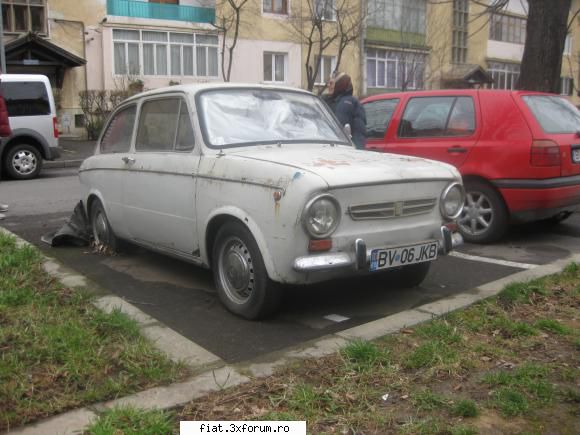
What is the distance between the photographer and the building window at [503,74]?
144 feet

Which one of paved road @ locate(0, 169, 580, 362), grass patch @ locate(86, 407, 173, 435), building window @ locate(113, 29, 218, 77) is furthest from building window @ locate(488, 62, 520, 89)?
grass patch @ locate(86, 407, 173, 435)

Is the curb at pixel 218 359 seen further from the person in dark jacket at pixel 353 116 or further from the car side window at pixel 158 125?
the person in dark jacket at pixel 353 116

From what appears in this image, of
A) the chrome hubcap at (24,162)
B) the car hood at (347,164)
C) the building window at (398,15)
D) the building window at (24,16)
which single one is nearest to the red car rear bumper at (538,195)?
the car hood at (347,164)

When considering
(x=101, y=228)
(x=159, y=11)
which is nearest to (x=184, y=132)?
(x=101, y=228)

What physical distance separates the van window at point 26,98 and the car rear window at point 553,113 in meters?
11.2

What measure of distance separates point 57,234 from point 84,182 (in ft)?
2.06

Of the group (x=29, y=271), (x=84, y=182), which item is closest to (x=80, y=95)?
(x=84, y=182)

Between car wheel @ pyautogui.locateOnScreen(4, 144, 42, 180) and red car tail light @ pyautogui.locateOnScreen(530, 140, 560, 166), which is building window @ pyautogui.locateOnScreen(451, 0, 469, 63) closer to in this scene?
car wheel @ pyautogui.locateOnScreen(4, 144, 42, 180)

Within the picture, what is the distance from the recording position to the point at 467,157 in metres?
7.22

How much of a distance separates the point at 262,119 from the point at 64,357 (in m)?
2.58

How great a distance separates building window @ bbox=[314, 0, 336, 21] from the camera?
92.8 feet

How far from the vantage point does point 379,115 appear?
838 centimetres

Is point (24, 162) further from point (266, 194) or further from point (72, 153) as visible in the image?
point (266, 194)

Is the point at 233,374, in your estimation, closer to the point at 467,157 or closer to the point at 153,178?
the point at 153,178
